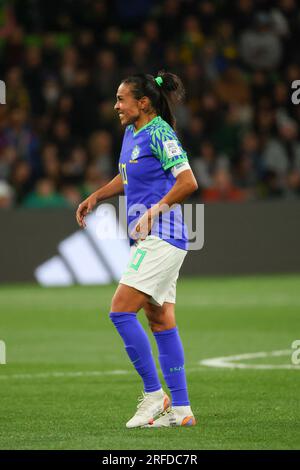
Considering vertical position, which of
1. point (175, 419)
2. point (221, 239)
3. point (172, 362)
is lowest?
point (221, 239)

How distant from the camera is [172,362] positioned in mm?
7340

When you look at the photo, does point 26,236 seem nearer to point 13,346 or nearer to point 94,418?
point 13,346

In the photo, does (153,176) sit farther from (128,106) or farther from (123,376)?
(123,376)

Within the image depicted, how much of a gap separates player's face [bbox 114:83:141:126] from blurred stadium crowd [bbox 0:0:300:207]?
10792 millimetres

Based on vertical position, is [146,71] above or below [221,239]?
above

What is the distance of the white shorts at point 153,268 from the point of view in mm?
7102

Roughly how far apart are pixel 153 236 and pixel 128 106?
805 mm

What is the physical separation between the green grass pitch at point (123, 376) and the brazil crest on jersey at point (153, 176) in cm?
118

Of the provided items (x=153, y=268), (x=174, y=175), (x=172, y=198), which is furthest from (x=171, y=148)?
(x=153, y=268)

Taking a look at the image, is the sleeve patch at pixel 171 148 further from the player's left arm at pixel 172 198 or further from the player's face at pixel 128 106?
the player's face at pixel 128 106

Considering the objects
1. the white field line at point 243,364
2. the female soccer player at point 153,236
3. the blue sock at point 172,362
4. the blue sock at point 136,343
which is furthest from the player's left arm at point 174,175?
the white field line at point 243,364

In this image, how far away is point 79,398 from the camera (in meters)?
8.29
